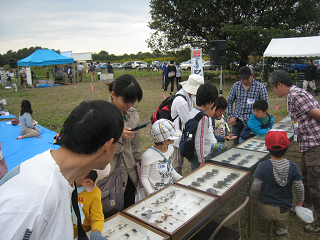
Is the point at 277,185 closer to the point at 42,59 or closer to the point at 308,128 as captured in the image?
the point at 308,128

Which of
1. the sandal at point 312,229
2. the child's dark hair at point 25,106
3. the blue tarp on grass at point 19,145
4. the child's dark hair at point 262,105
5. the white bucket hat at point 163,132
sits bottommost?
the sandal at point 312,229

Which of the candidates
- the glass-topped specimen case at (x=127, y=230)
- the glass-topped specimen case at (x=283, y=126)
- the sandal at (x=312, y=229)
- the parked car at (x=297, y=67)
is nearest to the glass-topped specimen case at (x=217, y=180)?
the glass-topped specimen case at (x=127, y=230)

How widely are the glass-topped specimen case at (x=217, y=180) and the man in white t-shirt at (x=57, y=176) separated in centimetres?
129

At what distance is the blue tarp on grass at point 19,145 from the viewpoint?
4.81 meters

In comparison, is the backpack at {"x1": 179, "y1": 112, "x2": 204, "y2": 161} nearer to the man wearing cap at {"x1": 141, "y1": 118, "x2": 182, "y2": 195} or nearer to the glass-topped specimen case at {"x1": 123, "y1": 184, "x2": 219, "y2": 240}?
the man wearing cap at {"x1": 141, "y1": 118, "x2": 182, "y2": 195}

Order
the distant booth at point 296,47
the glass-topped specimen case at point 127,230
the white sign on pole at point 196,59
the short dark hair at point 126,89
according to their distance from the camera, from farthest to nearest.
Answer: the distant booth at point 296,47
the white sign on pole at point 196,59
the short dark hair at point 126,89
the glass-topped specimen case at point 127,230

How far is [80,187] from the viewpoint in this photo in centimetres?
156

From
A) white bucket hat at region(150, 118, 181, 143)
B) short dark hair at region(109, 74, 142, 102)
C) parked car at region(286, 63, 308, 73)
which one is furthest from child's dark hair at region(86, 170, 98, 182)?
parked car at region(286, 63, 308, 73)

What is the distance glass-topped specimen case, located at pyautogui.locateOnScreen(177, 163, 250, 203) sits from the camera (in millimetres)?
2006

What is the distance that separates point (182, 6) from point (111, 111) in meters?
17.0

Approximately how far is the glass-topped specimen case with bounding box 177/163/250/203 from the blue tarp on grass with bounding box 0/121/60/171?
378 centimetres

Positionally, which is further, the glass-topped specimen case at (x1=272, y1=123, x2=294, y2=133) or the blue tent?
the blue tent

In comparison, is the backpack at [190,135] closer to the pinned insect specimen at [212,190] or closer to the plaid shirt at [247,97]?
the pinned insect specimen at [212,190]

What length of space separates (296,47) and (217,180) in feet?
30.7
